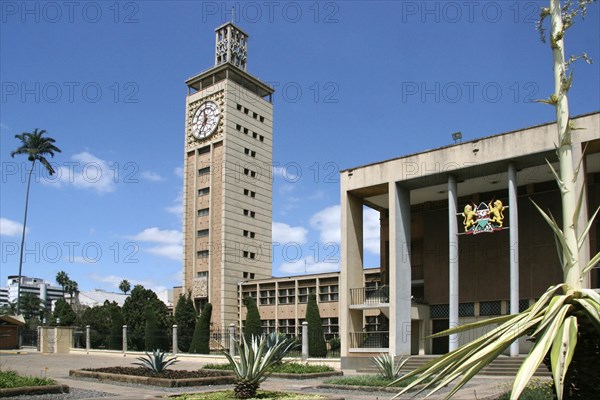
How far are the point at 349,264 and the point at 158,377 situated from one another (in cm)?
1199

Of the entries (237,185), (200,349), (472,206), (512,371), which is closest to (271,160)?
(237,185)

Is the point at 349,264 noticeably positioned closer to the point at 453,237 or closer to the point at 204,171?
the point at 453,237

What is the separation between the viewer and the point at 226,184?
55.2 metres

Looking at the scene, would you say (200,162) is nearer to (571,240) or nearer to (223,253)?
(223,253)

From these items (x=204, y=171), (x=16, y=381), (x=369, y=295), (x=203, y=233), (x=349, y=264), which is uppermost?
(x=204, y=171)

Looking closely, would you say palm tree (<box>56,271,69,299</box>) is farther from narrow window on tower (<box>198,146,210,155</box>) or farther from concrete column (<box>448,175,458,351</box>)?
concrete column (<box>448,175,458,351</box>)

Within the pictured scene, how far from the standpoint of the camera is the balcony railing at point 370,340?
2535cm

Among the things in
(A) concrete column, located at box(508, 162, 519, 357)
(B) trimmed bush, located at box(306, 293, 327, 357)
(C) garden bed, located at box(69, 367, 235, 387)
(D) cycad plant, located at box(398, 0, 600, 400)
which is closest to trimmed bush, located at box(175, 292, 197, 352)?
(B) trimmed bush, located at box(306, 293, 327, 357)

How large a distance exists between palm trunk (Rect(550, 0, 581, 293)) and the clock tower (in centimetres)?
4995

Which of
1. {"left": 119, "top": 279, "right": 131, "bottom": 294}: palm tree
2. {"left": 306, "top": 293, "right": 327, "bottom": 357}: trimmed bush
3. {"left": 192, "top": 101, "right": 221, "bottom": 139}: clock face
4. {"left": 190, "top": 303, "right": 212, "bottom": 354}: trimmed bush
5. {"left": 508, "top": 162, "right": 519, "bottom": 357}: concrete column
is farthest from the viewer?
{"left": 119, "top": 279, "right": 131, "bottom": 294}: palm tree

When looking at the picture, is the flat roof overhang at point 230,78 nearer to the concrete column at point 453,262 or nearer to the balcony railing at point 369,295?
the balcony railing at point 369,295

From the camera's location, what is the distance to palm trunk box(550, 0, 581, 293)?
365cm

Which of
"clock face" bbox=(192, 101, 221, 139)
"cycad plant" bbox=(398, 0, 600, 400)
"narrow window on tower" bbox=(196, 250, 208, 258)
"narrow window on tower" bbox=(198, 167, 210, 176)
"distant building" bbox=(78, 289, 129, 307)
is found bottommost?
"distant building" bbox=(78, 289, 129, 307)

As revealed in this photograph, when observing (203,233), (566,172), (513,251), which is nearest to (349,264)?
(513,251)
